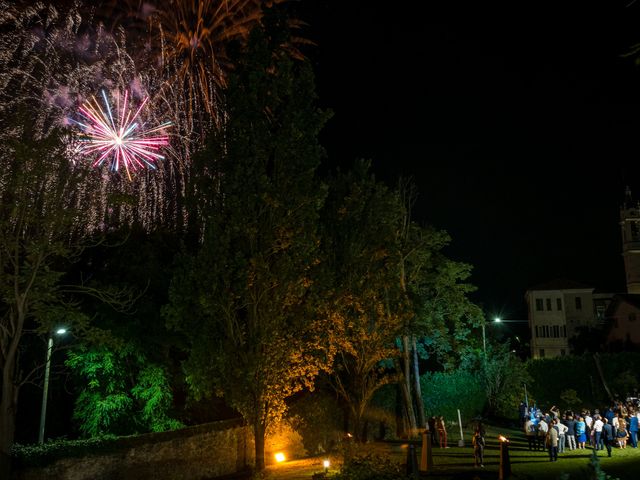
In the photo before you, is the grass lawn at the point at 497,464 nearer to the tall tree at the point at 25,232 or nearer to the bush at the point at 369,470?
the bush at the point at 369,470

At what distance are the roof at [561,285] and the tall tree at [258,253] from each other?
52278 millimetres

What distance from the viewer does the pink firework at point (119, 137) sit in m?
23.4

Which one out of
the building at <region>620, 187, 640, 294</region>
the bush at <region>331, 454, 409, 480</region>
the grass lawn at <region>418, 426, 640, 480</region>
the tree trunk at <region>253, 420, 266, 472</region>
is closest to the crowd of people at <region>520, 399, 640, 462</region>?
the grass lawn at <region>418, 426, 640, 480</region>

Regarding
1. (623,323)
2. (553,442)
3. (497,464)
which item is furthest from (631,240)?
(497,464)

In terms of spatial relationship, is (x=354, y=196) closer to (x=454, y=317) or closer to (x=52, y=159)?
(x=454, y=317)

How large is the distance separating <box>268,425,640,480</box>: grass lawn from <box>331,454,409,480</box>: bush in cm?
330

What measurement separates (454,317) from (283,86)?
57.9 feet

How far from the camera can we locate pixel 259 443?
19094 mm

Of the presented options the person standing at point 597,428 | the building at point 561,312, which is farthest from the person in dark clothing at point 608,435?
the building at point 561,312

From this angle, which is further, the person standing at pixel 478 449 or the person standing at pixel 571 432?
the person standing at pixel 571 432

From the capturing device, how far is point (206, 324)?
65.5ft

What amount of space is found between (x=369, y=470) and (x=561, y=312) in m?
58.6

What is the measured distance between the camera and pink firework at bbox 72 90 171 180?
23.4 metres

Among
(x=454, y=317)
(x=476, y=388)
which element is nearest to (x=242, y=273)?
(x=454, y=317)
